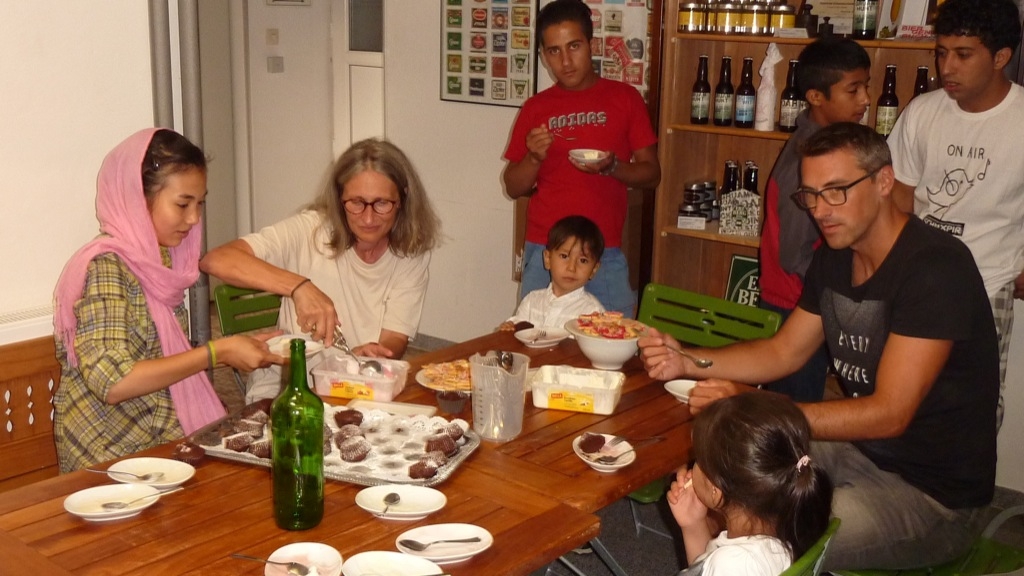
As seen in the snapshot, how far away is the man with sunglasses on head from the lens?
230 centimetres

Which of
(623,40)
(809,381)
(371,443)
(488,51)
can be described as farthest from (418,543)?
(488,51)

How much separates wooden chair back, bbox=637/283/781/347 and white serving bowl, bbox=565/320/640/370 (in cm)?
52

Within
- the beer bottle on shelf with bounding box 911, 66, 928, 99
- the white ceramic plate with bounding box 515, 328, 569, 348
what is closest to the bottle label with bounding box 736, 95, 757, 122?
the beer bottle on shelf with bounding box 911, 66, 928, 99

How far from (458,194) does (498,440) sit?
11.0 ft

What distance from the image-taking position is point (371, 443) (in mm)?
2129

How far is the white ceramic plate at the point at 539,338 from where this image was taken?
292 centimetres

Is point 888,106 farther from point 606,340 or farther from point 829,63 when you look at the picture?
point 606,340

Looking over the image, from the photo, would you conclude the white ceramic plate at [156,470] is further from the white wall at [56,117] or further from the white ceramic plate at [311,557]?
the white wall at [56,117]

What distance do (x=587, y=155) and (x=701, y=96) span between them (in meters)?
0.87

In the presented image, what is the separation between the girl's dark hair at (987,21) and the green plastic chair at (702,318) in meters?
1.11

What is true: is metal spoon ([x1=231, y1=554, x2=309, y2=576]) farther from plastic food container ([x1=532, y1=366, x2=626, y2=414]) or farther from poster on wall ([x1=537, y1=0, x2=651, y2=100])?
poster on wall ([x1=537, y1=0, x2=651, y2=100])

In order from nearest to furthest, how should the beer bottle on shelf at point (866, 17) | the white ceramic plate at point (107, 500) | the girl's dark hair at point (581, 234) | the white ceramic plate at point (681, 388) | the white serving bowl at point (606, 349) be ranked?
the white ceramic plate at point (107, 500), the white ceramic plate at point (681, 388), the white serving bowl at point (606, 349), the girl's dark hair at point (581, 234), the beer bottle on shelf at point (866, 17)

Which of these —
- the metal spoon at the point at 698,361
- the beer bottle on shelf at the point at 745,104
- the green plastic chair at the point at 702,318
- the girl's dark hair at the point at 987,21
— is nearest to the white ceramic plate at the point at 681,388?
the metal spoon at the point at 698,361

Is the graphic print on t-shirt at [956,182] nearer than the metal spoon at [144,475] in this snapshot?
No
